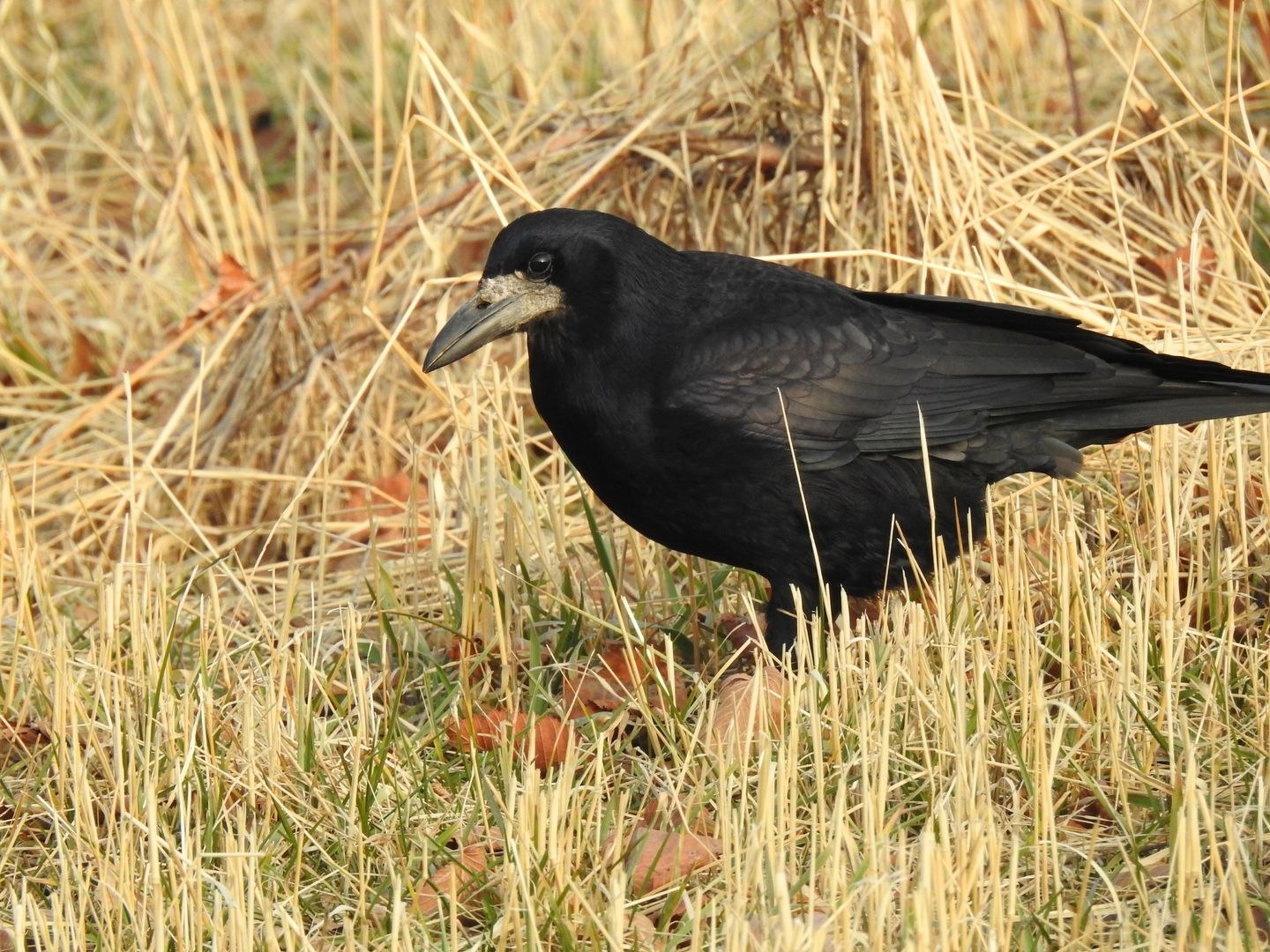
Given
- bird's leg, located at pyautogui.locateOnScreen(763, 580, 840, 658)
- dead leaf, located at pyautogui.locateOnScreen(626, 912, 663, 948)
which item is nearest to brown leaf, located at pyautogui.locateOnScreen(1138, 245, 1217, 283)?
bird's leg, located at pyautogui.locateOnScreen(763, 580, 840, 658)

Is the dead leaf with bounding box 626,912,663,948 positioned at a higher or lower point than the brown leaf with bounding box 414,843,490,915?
lower

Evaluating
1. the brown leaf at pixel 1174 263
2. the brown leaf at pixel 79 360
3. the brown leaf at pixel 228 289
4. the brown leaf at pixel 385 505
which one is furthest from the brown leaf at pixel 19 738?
the brown leaf at pixel 1174 263

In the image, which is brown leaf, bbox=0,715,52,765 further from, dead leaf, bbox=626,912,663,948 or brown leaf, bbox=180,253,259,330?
brown leaf, bbox=180,253,259,330

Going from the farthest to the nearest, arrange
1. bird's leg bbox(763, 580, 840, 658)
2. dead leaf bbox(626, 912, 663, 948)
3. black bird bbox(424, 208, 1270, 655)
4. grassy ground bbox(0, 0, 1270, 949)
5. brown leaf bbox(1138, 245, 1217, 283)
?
brown leaf bbox(1138, 245, 1217, 283) < bird's leg bbox(763, 580, 840, 658) < black bird bbox(424, 208, 1270, 655) < grassy ground bbox(0, 0, 1270, 949) < dead leaf bbox(626, 912, 663, 948)

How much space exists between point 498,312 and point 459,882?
4.80 feet

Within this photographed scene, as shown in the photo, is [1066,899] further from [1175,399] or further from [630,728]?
[1175,399]

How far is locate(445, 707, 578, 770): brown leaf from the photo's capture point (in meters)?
3.50

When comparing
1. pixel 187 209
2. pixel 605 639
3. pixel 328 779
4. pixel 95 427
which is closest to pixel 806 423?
pixel 605 639

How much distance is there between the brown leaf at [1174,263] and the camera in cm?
533

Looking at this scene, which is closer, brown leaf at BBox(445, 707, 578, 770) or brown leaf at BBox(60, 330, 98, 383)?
brown leaf at BBox(445, 707, 578, 770)

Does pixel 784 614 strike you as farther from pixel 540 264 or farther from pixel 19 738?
pixel 19 738

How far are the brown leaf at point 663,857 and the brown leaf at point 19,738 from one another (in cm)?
146

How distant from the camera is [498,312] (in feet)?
12.9

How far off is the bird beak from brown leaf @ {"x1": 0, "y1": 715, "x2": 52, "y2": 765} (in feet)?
3.98
